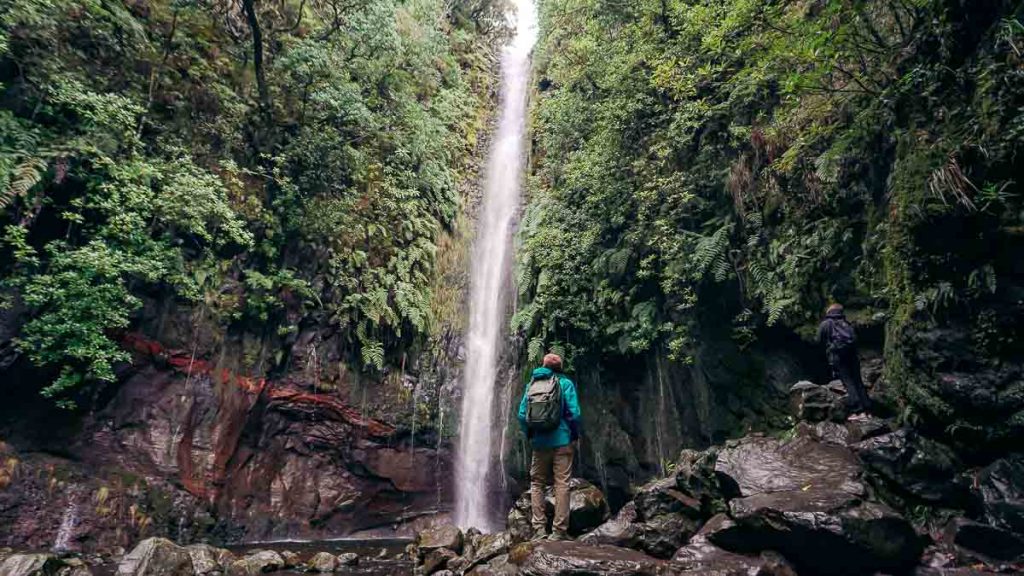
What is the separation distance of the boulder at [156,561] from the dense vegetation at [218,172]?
2924 millimetres

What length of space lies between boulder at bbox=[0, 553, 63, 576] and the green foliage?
8534mm

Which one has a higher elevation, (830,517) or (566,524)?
(830,517)

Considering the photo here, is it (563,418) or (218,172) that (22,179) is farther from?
(563,418)

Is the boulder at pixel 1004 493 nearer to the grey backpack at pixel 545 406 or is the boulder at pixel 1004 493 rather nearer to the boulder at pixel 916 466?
the boulder at pixel 916 466

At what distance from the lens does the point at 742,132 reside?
8281mm

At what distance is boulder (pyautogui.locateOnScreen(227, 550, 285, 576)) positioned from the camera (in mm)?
7648

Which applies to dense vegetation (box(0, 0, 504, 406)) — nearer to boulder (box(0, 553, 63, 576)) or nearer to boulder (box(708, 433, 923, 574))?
boulder (box(0, 553, 63, 576))

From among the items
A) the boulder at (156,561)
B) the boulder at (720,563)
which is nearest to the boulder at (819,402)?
the boulder at (720,563)

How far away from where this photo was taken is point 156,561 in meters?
7.13

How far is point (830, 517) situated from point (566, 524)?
2956 mm

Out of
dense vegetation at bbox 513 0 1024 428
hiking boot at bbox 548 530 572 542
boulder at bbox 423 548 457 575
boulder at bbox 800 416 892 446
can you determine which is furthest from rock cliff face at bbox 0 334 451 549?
boulder at bbox 800 416 892 446

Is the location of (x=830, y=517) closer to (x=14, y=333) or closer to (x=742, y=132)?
(x=742, y=132)

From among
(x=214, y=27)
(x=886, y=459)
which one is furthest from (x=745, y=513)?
(x=214, y=27)

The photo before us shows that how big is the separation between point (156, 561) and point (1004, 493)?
31.4 ft
